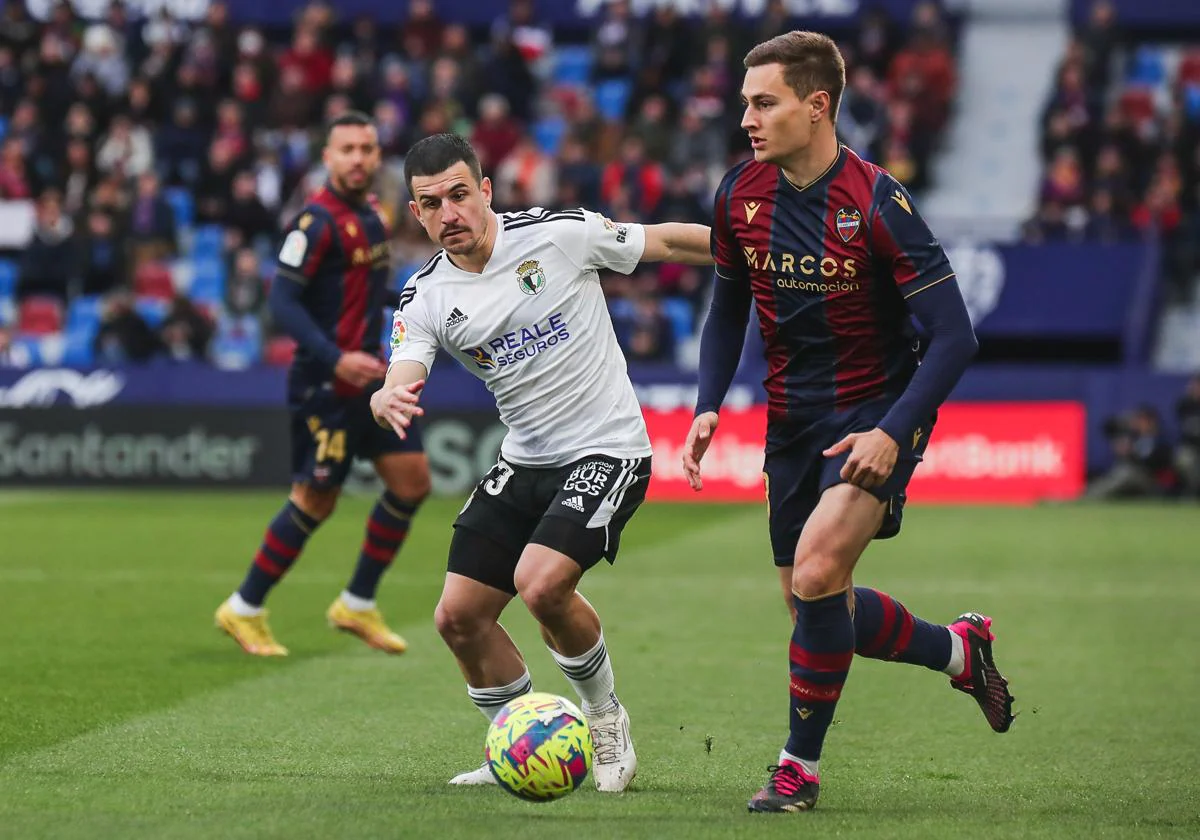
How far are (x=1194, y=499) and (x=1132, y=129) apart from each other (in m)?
5.35

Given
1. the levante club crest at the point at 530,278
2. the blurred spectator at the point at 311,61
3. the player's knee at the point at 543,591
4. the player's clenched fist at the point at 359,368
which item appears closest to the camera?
the player's knee at the point at 543,591

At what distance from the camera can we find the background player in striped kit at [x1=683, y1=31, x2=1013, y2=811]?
18.5ft

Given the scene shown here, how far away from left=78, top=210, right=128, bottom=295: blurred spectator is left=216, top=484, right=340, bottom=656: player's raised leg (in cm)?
1508

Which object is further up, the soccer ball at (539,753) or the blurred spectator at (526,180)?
the blurred spectator at (526,180)

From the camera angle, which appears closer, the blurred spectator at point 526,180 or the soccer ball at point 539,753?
the soccer ball at point 539,753

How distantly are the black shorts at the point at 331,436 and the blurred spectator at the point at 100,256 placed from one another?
15.0 metres

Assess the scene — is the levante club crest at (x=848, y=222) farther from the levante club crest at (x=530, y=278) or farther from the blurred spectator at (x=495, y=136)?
the blurred spectator at (x=495, y=136)

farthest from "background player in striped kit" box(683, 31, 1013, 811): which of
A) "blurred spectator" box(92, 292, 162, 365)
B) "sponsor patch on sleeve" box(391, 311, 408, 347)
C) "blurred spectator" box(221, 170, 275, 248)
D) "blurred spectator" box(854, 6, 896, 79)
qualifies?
"blurred spectator" box(854, 6, 896, 79)

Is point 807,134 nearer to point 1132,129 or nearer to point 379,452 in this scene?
point 379,452

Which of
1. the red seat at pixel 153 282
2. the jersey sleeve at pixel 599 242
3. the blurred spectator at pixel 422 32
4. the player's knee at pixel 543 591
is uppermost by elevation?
the blurred spectator at pixel 422 32

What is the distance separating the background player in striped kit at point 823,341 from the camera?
563cm

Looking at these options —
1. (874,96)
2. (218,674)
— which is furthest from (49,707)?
(874,96)

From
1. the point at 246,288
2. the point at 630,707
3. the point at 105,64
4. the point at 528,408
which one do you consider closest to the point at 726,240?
the point at 528,408

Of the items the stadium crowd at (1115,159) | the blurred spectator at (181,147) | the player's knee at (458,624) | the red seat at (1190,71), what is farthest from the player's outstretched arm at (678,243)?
the red seat at (1190,71)
